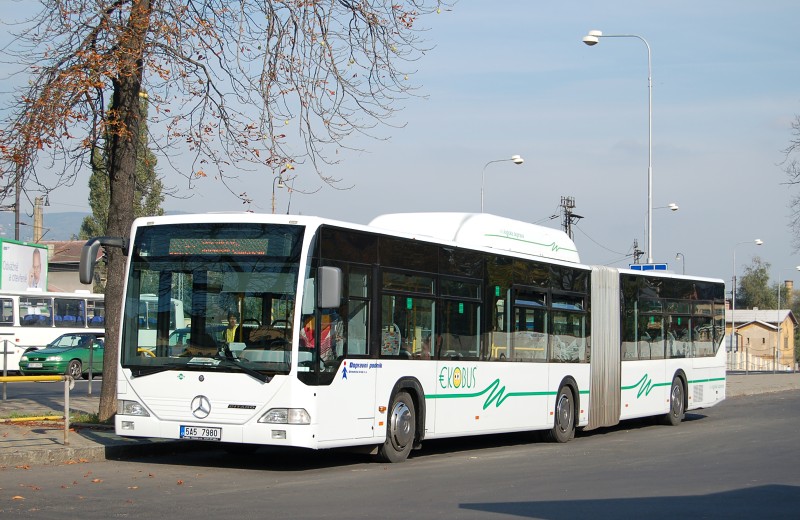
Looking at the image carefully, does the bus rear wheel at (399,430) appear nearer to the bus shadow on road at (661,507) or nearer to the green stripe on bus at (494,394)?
the green stripe on bus at (494,394)

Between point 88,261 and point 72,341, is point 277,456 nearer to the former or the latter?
point 88,261

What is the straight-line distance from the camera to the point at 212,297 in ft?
41.9

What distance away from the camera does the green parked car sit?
37.1 metres

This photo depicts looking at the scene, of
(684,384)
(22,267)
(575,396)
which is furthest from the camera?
(22,267)

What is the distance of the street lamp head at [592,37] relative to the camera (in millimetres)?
31234

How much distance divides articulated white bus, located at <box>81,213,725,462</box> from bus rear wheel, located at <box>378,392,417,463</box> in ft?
0.09

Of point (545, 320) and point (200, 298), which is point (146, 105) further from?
point (545, 320)

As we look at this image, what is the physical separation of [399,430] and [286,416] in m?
2.36

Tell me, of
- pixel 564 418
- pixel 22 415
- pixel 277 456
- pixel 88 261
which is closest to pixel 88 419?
pixel 22 415

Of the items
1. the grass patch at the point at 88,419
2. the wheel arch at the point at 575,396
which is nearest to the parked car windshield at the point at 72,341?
the grass patch at the point at 88,419

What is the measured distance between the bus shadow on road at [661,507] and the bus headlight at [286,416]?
269 cm

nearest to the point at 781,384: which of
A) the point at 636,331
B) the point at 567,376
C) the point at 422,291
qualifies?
the point at 636,331

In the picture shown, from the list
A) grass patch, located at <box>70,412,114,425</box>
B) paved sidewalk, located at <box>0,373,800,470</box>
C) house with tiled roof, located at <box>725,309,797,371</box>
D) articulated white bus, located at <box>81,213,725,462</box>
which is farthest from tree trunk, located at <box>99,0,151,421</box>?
house with tiled roof, located at <box>725,309,797,371</box>

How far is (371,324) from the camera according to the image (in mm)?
13750
